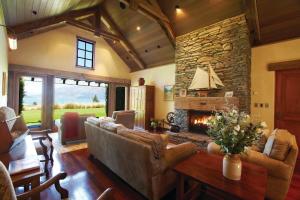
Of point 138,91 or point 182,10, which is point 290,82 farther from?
point 138,91

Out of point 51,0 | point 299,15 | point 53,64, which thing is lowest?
point 53,64

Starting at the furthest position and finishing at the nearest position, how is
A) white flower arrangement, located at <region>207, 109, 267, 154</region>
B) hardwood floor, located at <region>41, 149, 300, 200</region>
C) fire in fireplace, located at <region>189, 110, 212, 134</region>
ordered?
fire in fireplace, located at <region>189, 110, 212, 134</region> → hardwood floor, located at <region>41, 149, 300, 200</region> → white flower arrangement, located at <region>207, 109, 267, 154</region>

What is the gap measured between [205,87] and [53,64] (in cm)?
619

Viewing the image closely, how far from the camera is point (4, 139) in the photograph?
A: 1.78 meters

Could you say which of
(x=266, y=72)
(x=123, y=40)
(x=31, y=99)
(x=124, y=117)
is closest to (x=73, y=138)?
(x=124, y=117)

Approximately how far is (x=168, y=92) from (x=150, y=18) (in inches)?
125

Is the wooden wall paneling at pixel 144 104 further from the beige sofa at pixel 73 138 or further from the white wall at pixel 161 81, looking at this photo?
the beige sofa at pixel 73 138

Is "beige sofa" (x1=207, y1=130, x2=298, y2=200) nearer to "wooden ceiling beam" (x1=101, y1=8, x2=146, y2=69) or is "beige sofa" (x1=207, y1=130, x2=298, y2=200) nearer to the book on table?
the book on table

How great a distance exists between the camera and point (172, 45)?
6289 mm

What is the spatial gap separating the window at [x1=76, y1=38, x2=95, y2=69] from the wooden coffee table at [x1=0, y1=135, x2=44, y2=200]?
588 cm

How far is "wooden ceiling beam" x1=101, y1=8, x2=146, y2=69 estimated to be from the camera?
22.7 feet

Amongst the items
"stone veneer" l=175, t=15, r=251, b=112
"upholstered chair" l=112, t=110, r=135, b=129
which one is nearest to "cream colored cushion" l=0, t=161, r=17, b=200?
"upholstered chair" l=112, t=110, r=135, b=129

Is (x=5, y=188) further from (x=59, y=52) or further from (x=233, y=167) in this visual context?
(x=59, y=52)

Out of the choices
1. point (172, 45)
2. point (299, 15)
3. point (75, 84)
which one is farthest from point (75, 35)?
point (299, 15)
